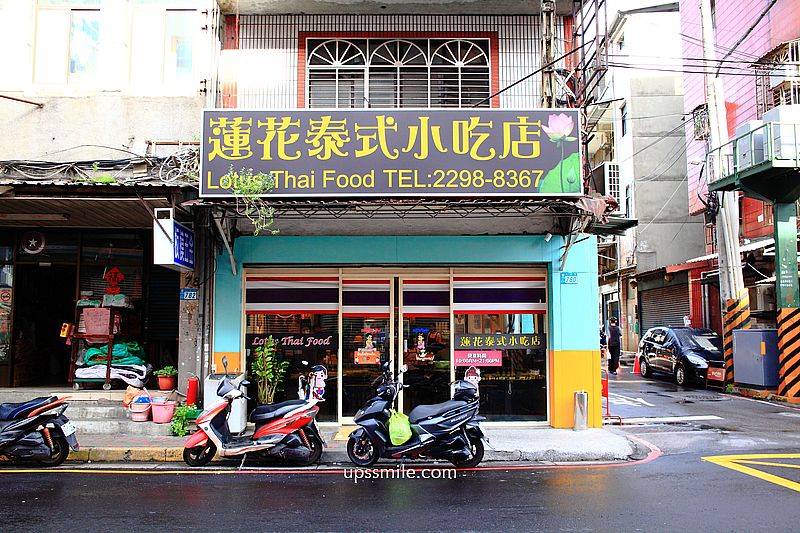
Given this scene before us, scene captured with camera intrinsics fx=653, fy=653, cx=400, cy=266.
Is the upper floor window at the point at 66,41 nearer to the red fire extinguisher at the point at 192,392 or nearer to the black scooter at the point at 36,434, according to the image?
the red fire extinguisher at the point at 192,392

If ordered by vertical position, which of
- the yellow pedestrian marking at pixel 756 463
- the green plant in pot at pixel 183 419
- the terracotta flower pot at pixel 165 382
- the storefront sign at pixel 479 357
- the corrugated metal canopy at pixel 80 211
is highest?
the corrugated metal canopy at pixel 80 211

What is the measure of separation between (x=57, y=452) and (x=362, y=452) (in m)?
4.12

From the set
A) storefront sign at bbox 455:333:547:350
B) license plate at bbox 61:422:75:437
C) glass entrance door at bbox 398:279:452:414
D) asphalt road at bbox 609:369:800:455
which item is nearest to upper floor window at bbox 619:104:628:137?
asphalt road at bbox 609:369:800:455

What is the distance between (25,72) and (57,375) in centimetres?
618

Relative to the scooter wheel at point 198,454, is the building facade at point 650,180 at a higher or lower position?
higher

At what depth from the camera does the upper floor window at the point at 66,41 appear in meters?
12.1

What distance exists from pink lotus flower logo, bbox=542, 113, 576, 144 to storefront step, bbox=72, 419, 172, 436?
755 cm

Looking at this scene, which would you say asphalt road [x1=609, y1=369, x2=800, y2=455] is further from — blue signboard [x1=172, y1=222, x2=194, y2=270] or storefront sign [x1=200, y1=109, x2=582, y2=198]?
blue signboard [x1=172, y1=222, x2=194, y2=270]

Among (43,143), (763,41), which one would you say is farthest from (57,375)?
(763,41)

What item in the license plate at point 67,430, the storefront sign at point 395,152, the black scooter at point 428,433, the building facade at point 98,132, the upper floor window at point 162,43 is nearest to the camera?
the black scooter at point 428,433

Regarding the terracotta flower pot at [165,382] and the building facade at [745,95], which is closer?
the terracotta flower pot at [165,382]

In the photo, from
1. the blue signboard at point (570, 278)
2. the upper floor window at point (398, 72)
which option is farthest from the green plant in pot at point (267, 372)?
the blue signboard at point (570, 278)

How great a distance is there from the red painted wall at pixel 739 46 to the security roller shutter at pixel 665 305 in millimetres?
3816

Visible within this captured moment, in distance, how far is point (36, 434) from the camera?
8711 mm
